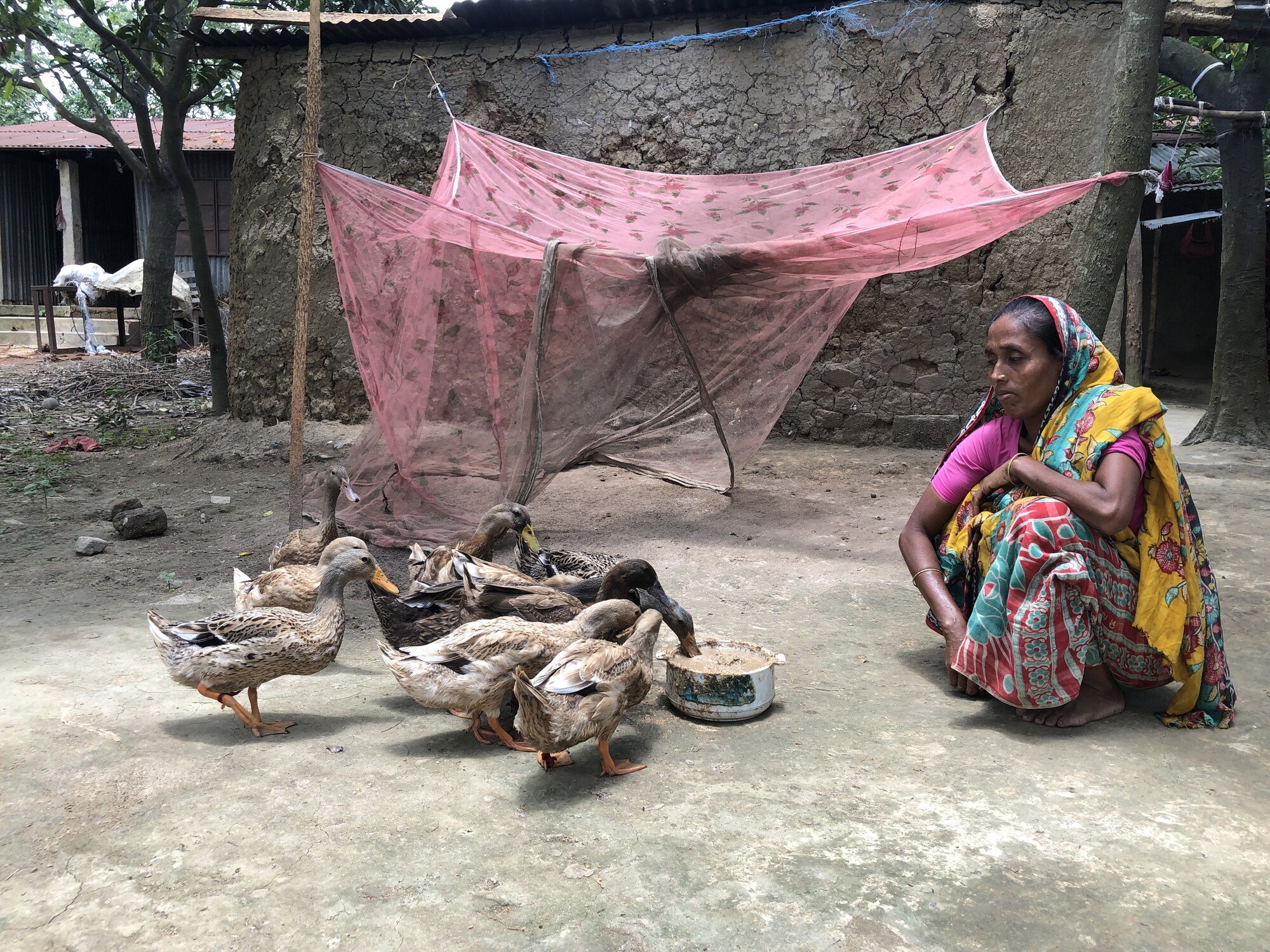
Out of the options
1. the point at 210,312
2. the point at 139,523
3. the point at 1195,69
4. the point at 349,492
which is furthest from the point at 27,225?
the point at 1195,69

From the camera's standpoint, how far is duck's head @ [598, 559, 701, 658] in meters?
3.13

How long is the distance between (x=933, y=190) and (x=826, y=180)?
66 cm

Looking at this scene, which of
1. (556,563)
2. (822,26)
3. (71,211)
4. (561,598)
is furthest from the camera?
(71,211)

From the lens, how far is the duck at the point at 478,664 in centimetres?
268

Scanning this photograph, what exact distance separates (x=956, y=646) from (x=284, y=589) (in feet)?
8.26

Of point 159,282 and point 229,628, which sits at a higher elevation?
point 159,282

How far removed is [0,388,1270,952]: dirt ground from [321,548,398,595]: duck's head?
359 millimetres

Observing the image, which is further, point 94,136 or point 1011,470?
point 94,136

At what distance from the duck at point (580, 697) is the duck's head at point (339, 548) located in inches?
42.3

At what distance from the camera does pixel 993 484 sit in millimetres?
3016

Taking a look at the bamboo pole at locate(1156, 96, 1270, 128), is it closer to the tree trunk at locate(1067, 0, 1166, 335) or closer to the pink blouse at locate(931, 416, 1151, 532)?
the tree trunk at locate(1067, 0, 1166, 335)

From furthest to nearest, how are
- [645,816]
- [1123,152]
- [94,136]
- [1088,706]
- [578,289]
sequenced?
[94,136] < [578,289] < [1123,152] < [1088,706] < [645,816]

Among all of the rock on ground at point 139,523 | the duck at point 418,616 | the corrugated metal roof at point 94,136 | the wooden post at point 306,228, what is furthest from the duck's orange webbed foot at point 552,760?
the corrugated metal roof at point 94,136

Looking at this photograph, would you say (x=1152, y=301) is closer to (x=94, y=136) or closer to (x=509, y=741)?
(x=509, y=741)
